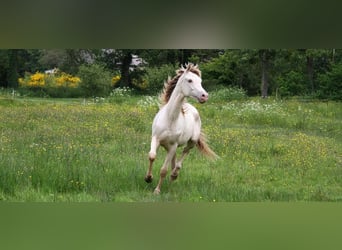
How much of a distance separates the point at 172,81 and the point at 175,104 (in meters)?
0.18

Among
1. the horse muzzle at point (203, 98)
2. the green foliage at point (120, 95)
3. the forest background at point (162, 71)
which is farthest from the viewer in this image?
the green foliage at point (120, 95)

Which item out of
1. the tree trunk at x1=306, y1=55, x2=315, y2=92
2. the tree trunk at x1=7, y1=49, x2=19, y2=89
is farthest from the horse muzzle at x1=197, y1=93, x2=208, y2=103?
the tree trunk at x1=7, y1=49, x2=19, y2=89

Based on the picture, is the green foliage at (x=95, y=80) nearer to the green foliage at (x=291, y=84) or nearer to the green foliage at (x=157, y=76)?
the green foliage at (x=157, y=76)

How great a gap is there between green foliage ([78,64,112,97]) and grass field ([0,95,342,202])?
72mm

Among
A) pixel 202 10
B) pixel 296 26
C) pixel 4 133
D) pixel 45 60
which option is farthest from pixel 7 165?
pixel 296 26

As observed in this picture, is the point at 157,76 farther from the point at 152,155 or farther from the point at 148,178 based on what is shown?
the point at 148,178

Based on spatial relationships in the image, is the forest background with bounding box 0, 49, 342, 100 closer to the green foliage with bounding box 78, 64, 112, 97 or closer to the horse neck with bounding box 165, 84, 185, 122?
the green foliage with bounding box 78, 64, 112, 97

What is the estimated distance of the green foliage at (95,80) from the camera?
3.26 meters

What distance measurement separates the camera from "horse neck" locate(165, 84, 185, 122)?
123 inches

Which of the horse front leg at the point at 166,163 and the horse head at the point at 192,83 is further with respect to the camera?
the horse front leg at the point at 166,163

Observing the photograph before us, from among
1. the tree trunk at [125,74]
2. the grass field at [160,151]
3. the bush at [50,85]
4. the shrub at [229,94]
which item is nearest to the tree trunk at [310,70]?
the grass field at [160,151]

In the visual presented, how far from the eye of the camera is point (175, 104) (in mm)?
3121

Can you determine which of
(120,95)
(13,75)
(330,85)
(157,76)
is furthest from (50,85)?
(330,85)

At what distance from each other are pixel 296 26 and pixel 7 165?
1.94 metres
